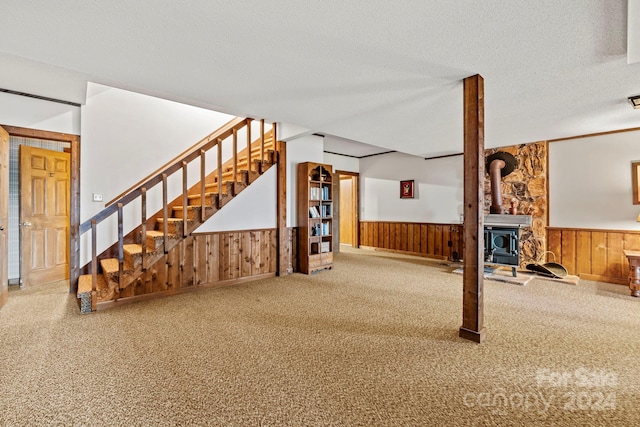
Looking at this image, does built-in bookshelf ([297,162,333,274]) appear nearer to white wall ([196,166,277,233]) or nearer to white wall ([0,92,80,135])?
white wall ([196,166,277,233])

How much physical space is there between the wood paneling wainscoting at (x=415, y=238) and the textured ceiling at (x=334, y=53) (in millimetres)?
3309

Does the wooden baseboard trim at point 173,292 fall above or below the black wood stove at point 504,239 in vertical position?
below

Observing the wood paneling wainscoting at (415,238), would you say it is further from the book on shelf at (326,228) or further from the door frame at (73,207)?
the door frame at (73,207)

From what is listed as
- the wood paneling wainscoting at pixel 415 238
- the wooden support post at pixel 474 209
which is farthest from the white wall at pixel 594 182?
the wooden support post at pixel 474 209

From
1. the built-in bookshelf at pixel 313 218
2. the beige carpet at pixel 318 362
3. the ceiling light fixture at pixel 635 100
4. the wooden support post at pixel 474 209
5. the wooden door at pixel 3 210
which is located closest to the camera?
the beige carpet at pixel 318 362

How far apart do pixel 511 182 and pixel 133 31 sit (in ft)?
19.7

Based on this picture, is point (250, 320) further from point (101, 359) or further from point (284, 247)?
point (284, 247)

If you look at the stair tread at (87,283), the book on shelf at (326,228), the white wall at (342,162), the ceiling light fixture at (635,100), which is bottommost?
the stair tread at (87,283)

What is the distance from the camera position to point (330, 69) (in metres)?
2.50

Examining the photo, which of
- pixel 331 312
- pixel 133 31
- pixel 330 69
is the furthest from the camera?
pixel 331 312

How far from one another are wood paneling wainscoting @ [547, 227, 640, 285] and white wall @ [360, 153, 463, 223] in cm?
184

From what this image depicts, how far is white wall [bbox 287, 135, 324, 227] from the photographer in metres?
5.13

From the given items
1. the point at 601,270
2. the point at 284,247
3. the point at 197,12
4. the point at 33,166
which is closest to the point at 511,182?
the point at 601,270

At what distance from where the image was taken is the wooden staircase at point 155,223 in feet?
10.7
